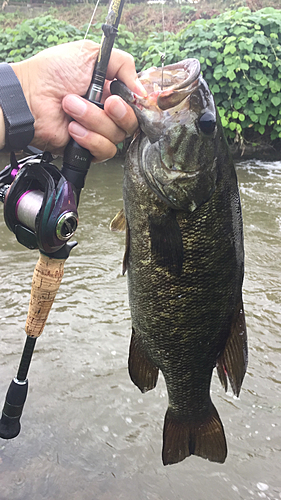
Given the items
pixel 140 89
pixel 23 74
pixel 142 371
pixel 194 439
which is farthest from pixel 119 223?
pixel 194 439

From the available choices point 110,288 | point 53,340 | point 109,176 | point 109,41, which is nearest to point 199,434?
point 109,41

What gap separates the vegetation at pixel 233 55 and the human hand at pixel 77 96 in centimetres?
605

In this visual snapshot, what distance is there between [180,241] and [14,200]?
69 cm

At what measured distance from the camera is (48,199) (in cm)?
146

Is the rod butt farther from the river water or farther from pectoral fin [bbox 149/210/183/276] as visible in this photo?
pectoral fin [bbox 149/210/183/276]

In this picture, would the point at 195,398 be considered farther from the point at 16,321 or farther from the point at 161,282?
the point at 16,321

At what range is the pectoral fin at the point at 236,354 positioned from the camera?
4.99 feet

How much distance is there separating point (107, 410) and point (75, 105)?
6.49ft

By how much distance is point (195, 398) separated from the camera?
1653 millimetres

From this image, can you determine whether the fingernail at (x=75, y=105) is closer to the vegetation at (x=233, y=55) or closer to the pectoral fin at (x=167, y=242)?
the pectoral fin at (x=167, y=242)

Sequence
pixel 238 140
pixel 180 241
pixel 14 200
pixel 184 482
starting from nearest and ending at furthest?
pixel 180 241
pixel 14 200
pixel 184 482
pixel 238 140

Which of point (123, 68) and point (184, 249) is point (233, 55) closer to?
point (123, 68)

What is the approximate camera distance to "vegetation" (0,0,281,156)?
287 inches

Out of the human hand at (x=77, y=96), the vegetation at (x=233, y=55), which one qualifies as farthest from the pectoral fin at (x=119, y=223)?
the vegetation at (x=233, y=55)
